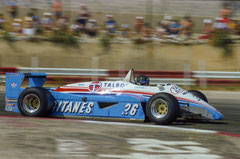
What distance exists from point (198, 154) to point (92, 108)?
10.4 ft

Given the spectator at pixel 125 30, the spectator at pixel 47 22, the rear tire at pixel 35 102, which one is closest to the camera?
the rear tire at pixel 35 102

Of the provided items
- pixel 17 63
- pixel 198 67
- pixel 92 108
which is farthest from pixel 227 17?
pixel 92 108

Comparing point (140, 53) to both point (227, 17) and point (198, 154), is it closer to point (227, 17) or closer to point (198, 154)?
point (227, 17)

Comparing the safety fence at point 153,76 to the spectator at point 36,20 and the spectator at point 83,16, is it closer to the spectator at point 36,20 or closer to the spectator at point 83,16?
the spectator at point 83,16

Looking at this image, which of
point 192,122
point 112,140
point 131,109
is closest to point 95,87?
point 131,109

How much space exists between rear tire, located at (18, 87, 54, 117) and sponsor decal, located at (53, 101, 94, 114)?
0.54ft

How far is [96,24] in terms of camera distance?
1705 centimetres

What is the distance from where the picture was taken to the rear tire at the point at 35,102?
25.1ft

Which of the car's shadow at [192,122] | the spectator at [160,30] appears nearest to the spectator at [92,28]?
the spectator at [160,30]

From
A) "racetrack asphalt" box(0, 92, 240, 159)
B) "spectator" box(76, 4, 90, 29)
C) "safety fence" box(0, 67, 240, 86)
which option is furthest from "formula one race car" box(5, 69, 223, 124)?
"spectator" box(76, 4, 90, 29)

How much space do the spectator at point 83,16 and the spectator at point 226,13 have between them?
5.82m

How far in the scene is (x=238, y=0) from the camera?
54.6 feet

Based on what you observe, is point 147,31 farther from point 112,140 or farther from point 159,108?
point 112,140

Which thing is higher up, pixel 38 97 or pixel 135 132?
pixel 38 97
